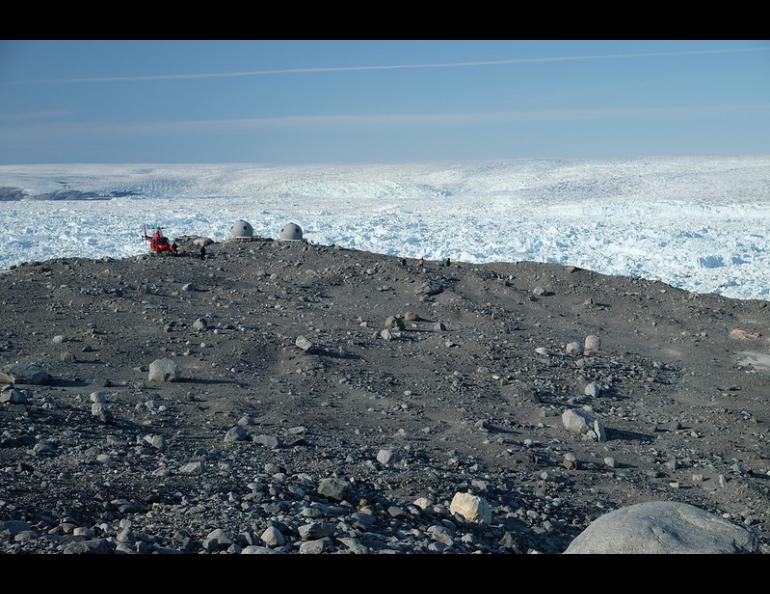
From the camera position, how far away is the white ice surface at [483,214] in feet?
57.6

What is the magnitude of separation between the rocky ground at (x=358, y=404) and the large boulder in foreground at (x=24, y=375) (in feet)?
0.06

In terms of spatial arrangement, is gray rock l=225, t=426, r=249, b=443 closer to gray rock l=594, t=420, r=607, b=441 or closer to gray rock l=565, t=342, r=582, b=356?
gray rock l=594, t=420, r=607, b=441

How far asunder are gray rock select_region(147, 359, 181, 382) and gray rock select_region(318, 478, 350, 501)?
267 cm

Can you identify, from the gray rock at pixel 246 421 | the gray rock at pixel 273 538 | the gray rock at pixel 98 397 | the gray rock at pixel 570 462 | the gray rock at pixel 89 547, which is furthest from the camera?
the gray rock at pixel 98 397

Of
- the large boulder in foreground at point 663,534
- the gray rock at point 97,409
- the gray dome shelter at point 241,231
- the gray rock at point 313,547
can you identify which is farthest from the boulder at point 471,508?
the gray dome shelter at point 241,231

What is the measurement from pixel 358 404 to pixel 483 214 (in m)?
21.6

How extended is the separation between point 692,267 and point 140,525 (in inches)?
579

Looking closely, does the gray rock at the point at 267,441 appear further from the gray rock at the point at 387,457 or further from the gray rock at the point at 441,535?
the gray rock at the point at 441,535

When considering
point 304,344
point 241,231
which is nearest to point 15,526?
point 304,344

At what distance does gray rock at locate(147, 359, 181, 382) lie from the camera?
→ 20.5 ft

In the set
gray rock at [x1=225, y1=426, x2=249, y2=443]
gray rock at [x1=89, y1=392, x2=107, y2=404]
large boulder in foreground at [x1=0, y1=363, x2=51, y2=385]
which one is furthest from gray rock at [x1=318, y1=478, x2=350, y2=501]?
large boulder in foreground at [x1=0, y1=363, x2=51, y2=385]

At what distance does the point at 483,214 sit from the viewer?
2712 cm

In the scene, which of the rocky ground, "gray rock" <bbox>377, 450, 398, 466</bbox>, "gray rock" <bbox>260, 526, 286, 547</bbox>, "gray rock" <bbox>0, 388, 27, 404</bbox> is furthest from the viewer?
"gray rock" <bbox>0, 388, 27, 404</bbox>

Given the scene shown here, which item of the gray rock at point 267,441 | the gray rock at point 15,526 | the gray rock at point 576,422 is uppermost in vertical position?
the gray rock at point 15,526
